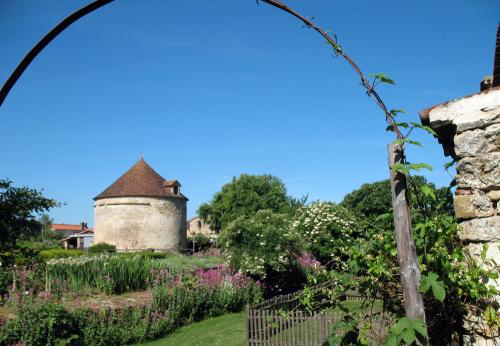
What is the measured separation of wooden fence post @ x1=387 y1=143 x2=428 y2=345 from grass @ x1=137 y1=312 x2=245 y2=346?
7.54m

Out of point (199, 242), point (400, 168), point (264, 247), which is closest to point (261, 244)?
point (264, 247)

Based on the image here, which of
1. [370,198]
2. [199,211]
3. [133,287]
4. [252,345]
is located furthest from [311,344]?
[199,211]

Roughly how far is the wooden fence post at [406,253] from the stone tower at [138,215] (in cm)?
3813

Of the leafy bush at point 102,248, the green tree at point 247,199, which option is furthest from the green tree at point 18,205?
the green tree at point 247,199

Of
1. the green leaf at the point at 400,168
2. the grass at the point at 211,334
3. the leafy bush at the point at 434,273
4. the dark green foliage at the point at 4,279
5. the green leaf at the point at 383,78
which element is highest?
the green leaf at the point at 383,78

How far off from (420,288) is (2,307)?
920cm

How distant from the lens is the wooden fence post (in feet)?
8.81

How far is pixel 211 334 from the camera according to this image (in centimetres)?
1052

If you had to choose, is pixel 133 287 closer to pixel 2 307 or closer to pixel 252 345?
pixel 2 307

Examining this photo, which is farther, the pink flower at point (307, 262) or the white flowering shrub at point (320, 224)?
the white flowering shrub at point (320, 224)

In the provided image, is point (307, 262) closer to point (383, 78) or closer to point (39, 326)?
point (39, 326)

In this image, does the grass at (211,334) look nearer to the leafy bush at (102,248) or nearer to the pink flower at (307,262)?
the pink flower at (307,262)

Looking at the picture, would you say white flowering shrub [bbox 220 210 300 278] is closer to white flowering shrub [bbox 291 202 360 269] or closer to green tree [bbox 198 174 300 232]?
white flowering shrub [bbox 291 202 360 269]

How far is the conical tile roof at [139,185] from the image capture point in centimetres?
3956
